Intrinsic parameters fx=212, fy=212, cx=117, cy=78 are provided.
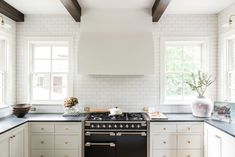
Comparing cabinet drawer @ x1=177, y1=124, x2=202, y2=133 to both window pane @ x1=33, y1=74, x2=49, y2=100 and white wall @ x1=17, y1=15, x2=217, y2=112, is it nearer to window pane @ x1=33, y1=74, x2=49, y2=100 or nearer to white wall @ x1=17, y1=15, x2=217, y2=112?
white wall @ x1=17, y1=15, x2=217, y2=112

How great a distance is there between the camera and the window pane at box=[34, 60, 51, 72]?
4.04 m

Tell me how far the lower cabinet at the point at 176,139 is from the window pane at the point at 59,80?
6.02 feet

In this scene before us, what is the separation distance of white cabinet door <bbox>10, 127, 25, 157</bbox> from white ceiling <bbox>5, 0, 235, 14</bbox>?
2010 millimetres

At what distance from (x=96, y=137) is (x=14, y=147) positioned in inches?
45.1

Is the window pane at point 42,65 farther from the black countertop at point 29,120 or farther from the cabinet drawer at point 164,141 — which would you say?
the cabinet drawer at point 164,141

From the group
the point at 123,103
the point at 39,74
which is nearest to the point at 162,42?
the point at 123,103

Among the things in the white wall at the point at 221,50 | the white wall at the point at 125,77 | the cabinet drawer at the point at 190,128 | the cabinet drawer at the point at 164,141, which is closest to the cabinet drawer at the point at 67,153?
the white wall at the point at 125,77

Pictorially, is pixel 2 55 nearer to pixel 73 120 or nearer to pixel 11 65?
pixel 11 65

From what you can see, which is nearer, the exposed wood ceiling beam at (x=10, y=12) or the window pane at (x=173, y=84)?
the exposed wood ceiling beam at (x=10, y=12)

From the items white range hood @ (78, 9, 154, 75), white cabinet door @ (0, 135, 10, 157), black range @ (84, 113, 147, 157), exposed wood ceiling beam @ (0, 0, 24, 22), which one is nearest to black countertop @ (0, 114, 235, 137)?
white cabinet door @ (0, 135, 10, 157)

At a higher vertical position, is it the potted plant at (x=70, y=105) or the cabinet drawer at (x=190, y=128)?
the potted plant at (x=70, y=105)

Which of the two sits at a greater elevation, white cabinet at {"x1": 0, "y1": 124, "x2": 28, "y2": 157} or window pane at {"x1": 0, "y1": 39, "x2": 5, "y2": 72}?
→ window pane at {"x1": 0, "y1": 39, "x2": 5, "y2": 72}

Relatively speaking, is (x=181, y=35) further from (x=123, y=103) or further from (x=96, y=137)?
(x=96, y=137)

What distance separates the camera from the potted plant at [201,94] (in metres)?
3.49
